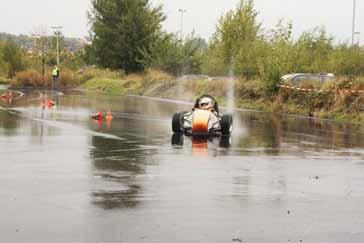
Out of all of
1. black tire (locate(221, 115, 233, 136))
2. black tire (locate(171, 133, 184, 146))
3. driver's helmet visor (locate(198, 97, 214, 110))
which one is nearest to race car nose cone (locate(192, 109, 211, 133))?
driver's helmet visor (locate(198, 97, 214, 110))

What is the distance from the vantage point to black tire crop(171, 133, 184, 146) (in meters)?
18.6

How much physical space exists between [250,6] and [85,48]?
71.9 feet

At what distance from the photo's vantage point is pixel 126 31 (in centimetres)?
6819

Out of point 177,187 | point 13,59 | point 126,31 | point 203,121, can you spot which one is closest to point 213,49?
point 126,31

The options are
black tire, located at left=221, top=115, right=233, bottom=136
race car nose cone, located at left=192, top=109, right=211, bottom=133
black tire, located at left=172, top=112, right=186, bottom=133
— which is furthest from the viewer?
black tire, located at left=172, top=112, right=186, bottom=133

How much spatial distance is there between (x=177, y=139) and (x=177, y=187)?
8.14 meters

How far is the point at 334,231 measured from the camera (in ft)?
28.1

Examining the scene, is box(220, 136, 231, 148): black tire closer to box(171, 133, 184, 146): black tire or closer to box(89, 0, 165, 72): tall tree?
box(171, 133, 184, 146): black tire

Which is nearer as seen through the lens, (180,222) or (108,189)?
(180,222)

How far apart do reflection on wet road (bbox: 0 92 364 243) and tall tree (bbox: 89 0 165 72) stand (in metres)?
47.2

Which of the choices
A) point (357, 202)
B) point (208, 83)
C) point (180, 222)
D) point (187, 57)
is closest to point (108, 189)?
point (180, 222)

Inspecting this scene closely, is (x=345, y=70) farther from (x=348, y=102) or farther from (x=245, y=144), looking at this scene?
(x=245, y=144)

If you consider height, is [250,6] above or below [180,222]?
above

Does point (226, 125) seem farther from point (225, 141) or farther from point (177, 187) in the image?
point (177, 187)
